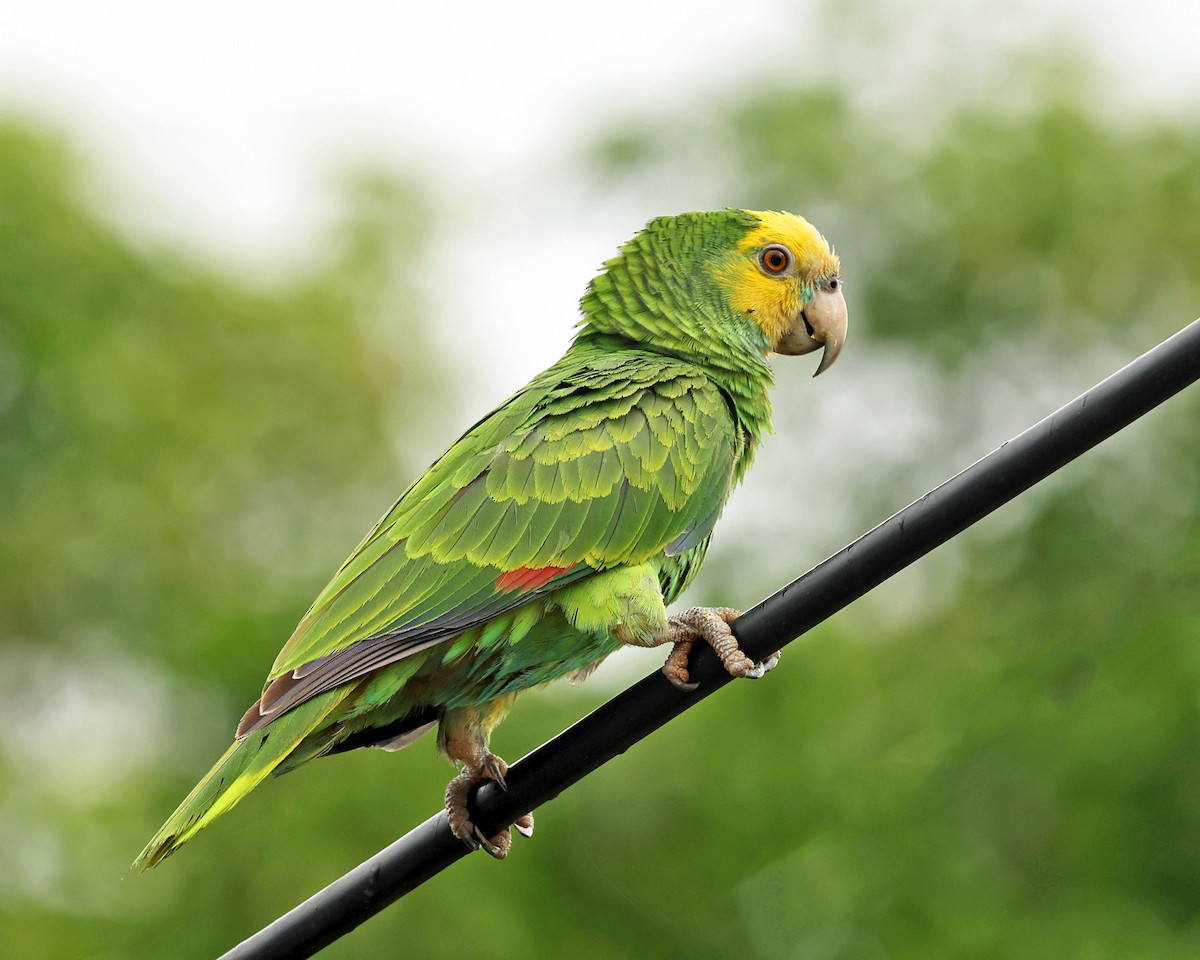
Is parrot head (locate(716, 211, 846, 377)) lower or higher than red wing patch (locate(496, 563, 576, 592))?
higher

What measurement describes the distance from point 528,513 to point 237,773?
1.05 m

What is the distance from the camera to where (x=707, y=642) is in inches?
132

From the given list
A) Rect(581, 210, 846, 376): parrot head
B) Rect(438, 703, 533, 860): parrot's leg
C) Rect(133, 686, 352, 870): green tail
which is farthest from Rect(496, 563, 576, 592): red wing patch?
Rect(581, 210, 846, 376): parrot head

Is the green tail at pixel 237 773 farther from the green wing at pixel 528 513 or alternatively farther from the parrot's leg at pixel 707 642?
the parrot's leg at pixel 707 642

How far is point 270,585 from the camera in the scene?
12.9 metres

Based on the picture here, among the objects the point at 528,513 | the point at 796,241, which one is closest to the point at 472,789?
the point at 528,513

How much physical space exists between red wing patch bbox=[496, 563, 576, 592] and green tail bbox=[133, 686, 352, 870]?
50cm

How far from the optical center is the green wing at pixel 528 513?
342 centimetres

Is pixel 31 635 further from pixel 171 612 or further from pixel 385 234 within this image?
pixel 385 234

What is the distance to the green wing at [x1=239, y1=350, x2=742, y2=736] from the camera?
3.42 meters

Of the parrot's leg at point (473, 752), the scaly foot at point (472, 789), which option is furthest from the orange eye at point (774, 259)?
the scaly foot at point (472, 789)

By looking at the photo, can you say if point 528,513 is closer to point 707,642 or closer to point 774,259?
point 707,642

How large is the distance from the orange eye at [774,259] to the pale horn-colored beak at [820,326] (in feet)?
0.56

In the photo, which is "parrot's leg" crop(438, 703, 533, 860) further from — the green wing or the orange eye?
the orange eye
